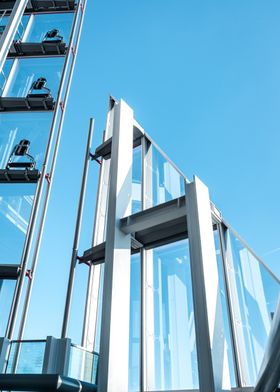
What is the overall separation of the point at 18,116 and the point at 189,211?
5.01 m

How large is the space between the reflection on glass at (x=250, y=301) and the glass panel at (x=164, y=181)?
4.27ft

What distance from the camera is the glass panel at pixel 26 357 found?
4.49m

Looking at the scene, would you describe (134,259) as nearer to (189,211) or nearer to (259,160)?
(189,211)

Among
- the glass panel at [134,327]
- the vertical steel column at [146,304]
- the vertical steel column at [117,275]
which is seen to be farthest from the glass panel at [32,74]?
the glass panel at [134,327]

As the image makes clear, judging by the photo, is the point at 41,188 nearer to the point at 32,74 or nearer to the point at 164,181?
the point at 164,181

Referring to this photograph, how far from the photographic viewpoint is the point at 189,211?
5.48 m

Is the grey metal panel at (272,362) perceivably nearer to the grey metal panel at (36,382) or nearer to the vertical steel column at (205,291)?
the vertical steel column at (205,291)

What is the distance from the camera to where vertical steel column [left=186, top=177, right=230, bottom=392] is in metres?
4.32

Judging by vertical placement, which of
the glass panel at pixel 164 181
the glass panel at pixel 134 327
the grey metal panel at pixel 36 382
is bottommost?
the grey metal panel at pixel 36 382

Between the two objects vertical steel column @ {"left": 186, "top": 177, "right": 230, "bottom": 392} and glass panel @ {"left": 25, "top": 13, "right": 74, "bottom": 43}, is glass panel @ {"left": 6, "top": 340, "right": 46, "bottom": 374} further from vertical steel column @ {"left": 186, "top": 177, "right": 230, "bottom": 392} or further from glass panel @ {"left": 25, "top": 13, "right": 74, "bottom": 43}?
glass panel @ {"left": 25, "top": 13, "right": 74, "bottom": 43}

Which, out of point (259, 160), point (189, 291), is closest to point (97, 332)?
point (189, 291)

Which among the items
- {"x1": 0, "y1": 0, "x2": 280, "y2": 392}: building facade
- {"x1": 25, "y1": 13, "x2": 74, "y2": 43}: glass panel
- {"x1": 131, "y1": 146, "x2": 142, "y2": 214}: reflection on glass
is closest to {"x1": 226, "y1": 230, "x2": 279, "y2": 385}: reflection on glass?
{"x1": 0, "y1": 0, "x2": 280, "y2": 392}: building facade

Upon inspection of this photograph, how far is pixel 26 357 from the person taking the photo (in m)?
4.58

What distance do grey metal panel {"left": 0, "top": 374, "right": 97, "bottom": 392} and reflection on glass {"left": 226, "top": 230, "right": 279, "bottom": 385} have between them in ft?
7.22
